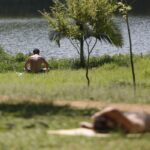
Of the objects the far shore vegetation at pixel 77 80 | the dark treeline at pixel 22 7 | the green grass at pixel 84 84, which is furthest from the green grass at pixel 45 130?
the dark treeline at pixel 22 7

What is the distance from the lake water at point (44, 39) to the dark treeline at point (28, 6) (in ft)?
32.0

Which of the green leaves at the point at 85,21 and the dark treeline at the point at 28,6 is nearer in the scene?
the green leaves at the point at 85,21

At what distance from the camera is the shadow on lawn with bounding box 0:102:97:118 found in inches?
414

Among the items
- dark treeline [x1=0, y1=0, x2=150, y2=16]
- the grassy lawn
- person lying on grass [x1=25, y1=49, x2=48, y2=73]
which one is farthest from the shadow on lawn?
dark treeline [x1=0, y1=0, x2=150, y2=16]

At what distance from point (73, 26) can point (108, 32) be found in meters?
2.71

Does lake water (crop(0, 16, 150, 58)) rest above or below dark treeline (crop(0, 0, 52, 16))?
below

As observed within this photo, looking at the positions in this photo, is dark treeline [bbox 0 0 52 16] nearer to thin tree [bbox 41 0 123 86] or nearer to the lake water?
the lake water

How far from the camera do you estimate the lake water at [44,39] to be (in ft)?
120

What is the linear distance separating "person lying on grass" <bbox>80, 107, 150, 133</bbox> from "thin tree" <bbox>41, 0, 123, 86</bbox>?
13.2 m

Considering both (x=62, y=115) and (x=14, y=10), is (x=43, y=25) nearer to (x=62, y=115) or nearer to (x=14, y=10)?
(x=14, y=10)

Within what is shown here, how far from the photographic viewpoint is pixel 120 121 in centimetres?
888

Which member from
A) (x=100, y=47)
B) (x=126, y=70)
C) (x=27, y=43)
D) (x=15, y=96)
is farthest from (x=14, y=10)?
(x=15, y=96)

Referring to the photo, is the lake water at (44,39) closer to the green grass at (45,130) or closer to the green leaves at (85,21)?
the green leaves at (85,21)

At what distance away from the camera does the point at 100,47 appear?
37.5m
